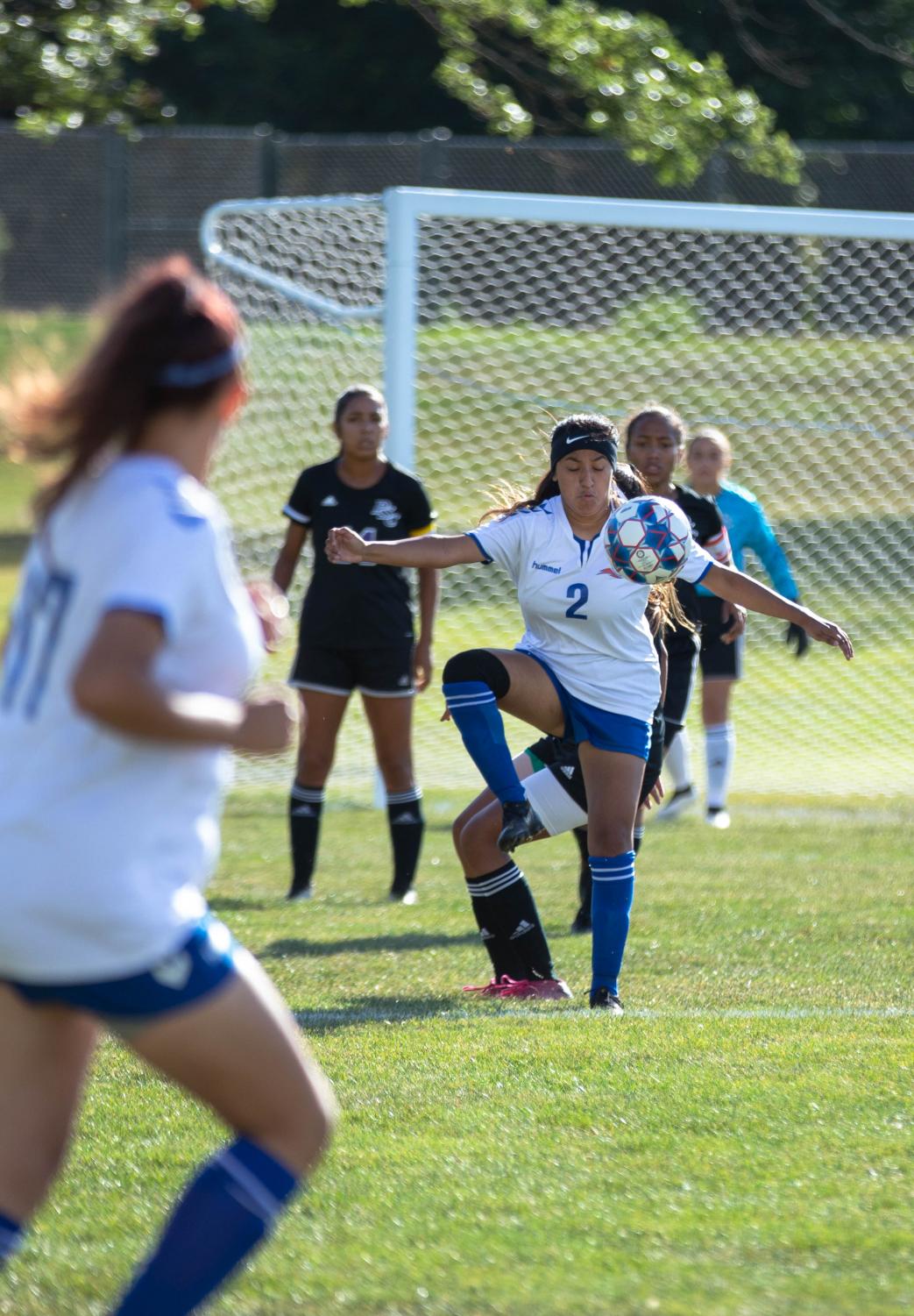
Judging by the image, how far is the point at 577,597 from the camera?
5.79 metres

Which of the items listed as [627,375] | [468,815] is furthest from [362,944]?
[627,375]

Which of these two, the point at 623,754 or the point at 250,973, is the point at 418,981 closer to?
the point at 623,754

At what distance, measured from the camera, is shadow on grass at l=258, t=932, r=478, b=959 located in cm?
698

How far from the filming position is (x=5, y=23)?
973 centimetres

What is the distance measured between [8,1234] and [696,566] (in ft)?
11.5

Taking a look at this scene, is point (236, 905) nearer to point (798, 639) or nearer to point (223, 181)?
point (798, 639)

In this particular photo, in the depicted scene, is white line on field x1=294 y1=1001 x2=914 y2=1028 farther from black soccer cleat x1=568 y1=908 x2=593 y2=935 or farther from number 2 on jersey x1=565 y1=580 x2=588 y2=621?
black soccer cleat x1=568 y1=908 x2=593 y2=935

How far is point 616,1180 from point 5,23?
26.2ft

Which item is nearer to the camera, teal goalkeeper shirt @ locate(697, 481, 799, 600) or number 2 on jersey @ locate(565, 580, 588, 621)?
number 2 on jersey @ locate(565, 580, 588, 621)

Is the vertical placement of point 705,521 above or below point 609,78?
below

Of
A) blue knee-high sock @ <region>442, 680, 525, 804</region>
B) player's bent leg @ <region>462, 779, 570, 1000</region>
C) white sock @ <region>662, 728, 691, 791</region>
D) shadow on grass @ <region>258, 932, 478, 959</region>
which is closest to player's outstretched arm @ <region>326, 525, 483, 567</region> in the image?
blue knee-high sock @ <region>442, 680, 525, 804</region>

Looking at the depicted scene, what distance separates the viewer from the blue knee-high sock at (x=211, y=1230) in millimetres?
2664

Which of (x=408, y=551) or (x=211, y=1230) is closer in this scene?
(x=211, y=1230)

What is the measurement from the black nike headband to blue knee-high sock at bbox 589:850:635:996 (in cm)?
133
